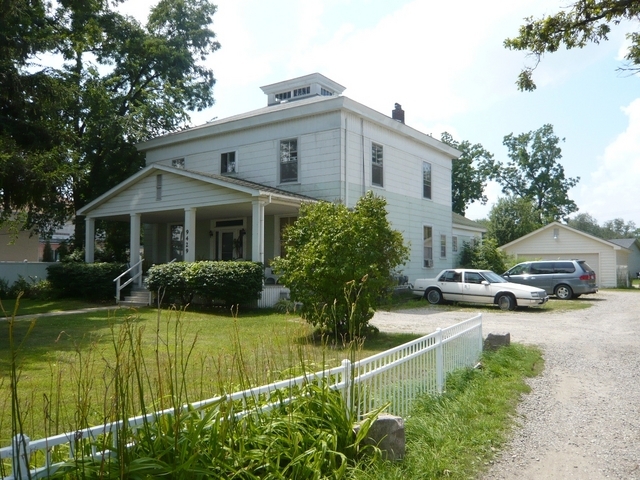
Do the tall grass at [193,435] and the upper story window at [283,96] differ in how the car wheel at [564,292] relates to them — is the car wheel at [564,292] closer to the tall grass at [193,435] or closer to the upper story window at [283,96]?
the upper story window at [283,96]

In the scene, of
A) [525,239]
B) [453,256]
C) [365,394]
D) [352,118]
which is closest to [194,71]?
[352,118]

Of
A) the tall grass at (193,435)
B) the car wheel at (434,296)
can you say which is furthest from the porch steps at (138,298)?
the tall grass at (193,435)

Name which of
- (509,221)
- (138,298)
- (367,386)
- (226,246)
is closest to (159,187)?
(138,298)

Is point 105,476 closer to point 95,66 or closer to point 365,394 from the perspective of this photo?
point 365,394

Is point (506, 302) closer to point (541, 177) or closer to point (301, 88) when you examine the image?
point (301, 88)

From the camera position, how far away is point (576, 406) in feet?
21.8

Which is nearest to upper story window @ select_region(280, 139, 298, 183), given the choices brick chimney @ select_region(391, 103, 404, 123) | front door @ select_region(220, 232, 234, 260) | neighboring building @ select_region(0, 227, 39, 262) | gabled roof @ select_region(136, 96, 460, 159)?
gabled roof @ select_region(136, 96, 460, 159)

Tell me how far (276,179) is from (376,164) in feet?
13.3

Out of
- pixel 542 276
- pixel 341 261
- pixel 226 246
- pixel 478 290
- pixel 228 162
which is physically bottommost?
pixel 478 290

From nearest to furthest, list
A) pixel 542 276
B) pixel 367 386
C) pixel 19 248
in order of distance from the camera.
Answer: pixel 367 386 → pixel 542 276 → pixel 19 248

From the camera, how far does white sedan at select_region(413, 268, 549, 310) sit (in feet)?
60.7

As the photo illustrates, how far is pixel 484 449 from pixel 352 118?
52.8 ft

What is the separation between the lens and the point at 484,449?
497cm

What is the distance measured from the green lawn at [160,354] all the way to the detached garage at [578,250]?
28005 mm
